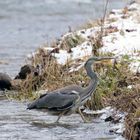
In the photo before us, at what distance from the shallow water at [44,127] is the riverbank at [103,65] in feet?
1.28

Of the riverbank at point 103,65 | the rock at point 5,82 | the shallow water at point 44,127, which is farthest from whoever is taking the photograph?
the rock at point 5,82

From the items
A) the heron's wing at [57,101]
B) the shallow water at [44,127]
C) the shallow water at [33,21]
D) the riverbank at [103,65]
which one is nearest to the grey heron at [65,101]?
the heron's wing at [57,101]

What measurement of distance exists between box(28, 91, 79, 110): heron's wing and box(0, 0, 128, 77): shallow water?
4.22 metres

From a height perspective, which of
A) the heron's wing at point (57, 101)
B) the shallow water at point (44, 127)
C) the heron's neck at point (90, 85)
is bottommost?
the shallow water at point (44, 127)

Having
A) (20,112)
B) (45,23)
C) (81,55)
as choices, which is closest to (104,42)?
(81,55)

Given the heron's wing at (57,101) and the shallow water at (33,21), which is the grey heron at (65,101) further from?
the shallow water at (33,21)

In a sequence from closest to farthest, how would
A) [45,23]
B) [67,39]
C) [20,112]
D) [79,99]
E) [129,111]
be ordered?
[129,111] → [79,99] → [20,112] → [67,39] → [45,23]

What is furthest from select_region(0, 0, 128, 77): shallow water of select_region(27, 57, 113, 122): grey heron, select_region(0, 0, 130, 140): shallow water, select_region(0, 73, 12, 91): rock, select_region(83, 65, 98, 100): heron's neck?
select_region(27, 57, 113, 122): grey heron

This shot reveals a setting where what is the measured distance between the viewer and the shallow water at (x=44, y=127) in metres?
9.34

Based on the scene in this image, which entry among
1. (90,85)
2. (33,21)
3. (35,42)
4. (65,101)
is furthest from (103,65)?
(33,21)

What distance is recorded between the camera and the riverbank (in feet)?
33.2

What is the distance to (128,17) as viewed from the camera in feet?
53.6

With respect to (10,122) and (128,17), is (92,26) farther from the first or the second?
(10,122)

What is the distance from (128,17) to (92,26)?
1.17m
